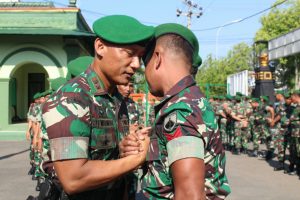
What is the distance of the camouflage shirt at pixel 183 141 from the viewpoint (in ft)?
5.70

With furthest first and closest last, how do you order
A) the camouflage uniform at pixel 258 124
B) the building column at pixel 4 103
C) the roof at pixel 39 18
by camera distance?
the roof at pixel 39 18 → the building column at pixel 4 103 → the camouflage uniform at pixel 258 124

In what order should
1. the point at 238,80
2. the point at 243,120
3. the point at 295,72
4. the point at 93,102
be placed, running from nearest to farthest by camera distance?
the point at 93,102, the point at 243,120, the point at 238,80, the point at 295,72

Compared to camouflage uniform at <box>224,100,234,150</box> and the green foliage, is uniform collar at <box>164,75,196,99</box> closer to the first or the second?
camouflage uniform at <box>224,100,234,150</box>

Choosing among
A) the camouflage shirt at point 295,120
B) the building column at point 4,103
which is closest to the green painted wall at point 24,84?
the building column at point 4,103

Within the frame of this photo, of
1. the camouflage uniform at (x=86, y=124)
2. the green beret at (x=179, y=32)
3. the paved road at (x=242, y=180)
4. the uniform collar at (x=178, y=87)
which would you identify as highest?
the green beret at (x=179, y=32)

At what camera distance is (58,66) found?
16.4 m

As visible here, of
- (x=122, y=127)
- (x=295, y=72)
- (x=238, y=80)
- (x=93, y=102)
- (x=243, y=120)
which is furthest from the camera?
(x=295, y=72)

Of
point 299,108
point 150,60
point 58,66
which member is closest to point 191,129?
point 150,60

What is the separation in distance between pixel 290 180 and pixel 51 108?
7.52m

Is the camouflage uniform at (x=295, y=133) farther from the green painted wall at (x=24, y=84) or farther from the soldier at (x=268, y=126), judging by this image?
the green painted wall at (x=24, y=84)

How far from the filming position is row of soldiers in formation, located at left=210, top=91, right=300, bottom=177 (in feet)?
29.8

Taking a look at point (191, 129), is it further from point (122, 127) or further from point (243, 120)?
point (243, 120)

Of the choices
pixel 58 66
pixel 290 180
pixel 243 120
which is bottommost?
pixel 290 180

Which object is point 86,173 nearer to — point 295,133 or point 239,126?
point 295,133
